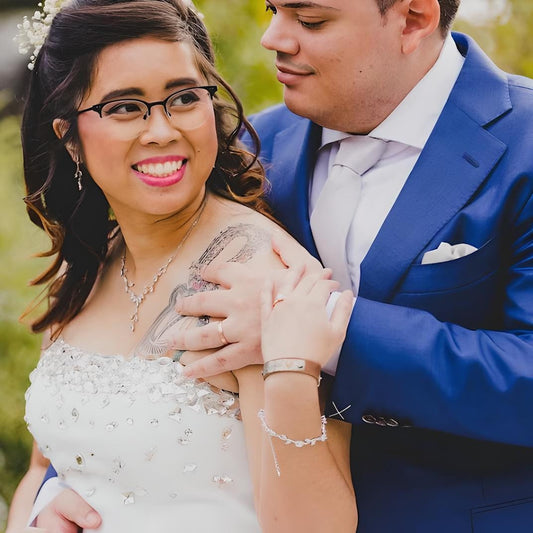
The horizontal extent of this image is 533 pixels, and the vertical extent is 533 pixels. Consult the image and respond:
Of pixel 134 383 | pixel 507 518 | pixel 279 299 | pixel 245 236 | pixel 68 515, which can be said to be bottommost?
pixel 68 515

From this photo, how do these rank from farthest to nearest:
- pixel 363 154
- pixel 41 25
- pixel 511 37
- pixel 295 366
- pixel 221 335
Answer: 1. pixel 511 37
2. pixel 363 154
3. pixel 41 25
4. pixel 221 335
5. pixel 295 366

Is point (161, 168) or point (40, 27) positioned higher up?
point (40, 27)

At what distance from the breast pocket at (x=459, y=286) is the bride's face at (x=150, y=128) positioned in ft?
2.29

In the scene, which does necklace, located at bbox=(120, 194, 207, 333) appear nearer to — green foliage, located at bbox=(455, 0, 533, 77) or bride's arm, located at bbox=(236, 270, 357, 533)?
bride's arm, located at bbox=(236, 270, 357, 533)

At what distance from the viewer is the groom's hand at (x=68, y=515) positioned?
2.55 meters

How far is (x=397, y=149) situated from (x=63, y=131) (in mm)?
1045

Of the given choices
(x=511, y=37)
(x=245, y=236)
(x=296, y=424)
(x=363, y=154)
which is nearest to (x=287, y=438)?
(x=296, y=424)

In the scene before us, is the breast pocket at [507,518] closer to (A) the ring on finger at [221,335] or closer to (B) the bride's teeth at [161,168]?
(A) the ring on finger at [221,335]

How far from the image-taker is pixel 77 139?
262 centimetres

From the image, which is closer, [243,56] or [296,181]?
[296,181]

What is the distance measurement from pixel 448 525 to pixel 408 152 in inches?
44.7

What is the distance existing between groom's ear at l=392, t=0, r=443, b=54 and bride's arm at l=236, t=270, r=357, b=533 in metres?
1.02

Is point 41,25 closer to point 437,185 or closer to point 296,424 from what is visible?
point 437,185

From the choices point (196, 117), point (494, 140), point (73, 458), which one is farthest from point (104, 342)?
point (494, 140)
